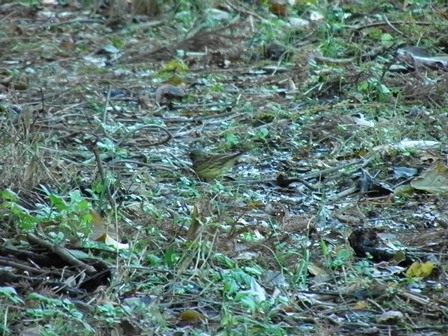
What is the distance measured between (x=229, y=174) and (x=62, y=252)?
4.77 ft

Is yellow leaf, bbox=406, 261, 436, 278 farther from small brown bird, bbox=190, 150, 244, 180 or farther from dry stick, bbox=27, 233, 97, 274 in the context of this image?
small brown bird, bbox=190, 150, 244, 180

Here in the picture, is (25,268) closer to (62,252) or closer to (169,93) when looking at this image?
(62,252)

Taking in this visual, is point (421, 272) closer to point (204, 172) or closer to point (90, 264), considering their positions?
point (90, 264)

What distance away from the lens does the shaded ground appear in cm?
337

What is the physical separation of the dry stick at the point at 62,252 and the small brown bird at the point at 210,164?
1216 millimetres

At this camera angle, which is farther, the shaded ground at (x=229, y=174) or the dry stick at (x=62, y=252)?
the dry stick at (x=62, y=252)

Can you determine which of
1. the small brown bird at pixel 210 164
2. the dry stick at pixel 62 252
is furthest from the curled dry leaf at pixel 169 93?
the dry stick at pixel 62 252

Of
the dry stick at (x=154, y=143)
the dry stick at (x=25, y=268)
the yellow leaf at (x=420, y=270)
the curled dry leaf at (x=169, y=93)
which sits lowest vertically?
the curled dry leaf at (x=169, y=93)

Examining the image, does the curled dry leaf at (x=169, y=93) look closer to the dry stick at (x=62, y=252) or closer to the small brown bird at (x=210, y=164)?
the small brown bird at (x=210, y=164)

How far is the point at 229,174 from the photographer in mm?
4918

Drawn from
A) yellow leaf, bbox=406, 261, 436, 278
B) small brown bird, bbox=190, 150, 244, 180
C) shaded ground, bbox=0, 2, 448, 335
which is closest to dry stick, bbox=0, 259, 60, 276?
shaded ground, bbox=0, 2, 448, 335

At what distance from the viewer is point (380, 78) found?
6074mm

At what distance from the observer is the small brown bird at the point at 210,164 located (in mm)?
4742

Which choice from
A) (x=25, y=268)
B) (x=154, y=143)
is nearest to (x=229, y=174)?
(x=154, y=143)
